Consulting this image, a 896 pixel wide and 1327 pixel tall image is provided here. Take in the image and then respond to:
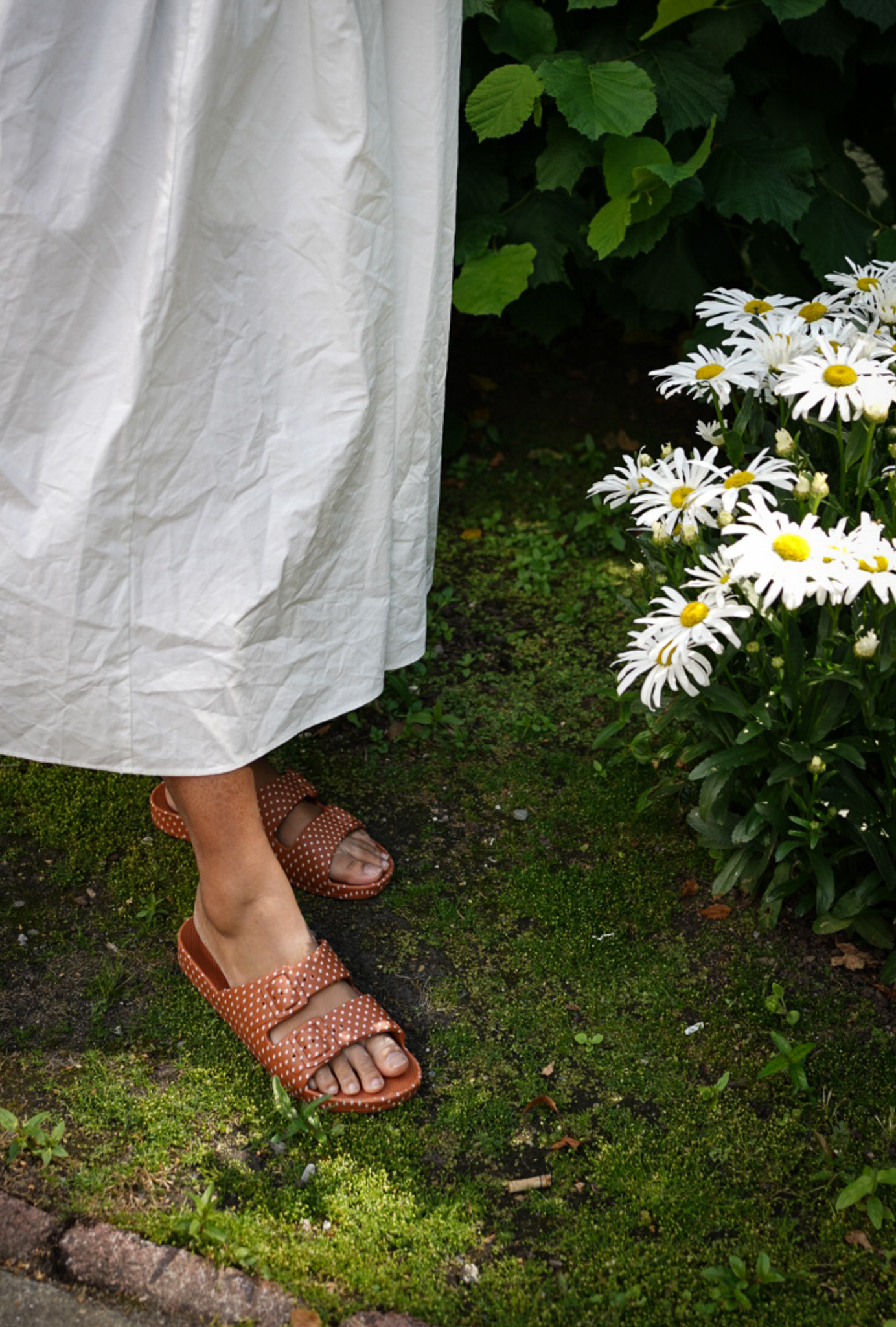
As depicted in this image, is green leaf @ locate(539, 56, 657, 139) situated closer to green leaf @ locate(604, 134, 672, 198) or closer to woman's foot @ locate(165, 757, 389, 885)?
green leaf @ locate(604, 134, 672, 198)

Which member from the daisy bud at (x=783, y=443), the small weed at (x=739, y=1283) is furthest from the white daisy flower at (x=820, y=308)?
the small weed at (x=739, y=1283)

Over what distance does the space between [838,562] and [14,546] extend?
1.06 metres

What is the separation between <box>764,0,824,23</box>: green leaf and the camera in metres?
2.43

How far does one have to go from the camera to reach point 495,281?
269 centimetres

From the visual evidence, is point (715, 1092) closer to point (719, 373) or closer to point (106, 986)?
point (106, 986)

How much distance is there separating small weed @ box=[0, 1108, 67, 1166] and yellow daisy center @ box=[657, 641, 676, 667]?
1057 mm

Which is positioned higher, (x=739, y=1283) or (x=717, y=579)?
(x=717, y=579)

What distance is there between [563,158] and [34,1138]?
7.54 feet

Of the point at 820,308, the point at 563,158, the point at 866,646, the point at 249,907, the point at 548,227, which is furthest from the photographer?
the point at 548,227

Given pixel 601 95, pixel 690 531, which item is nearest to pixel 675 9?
pixel 601 95

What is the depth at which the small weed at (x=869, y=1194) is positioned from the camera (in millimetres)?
1467

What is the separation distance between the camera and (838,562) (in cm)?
146

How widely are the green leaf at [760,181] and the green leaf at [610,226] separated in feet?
0.94

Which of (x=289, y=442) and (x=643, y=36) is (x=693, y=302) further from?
(x=289, y=442)
